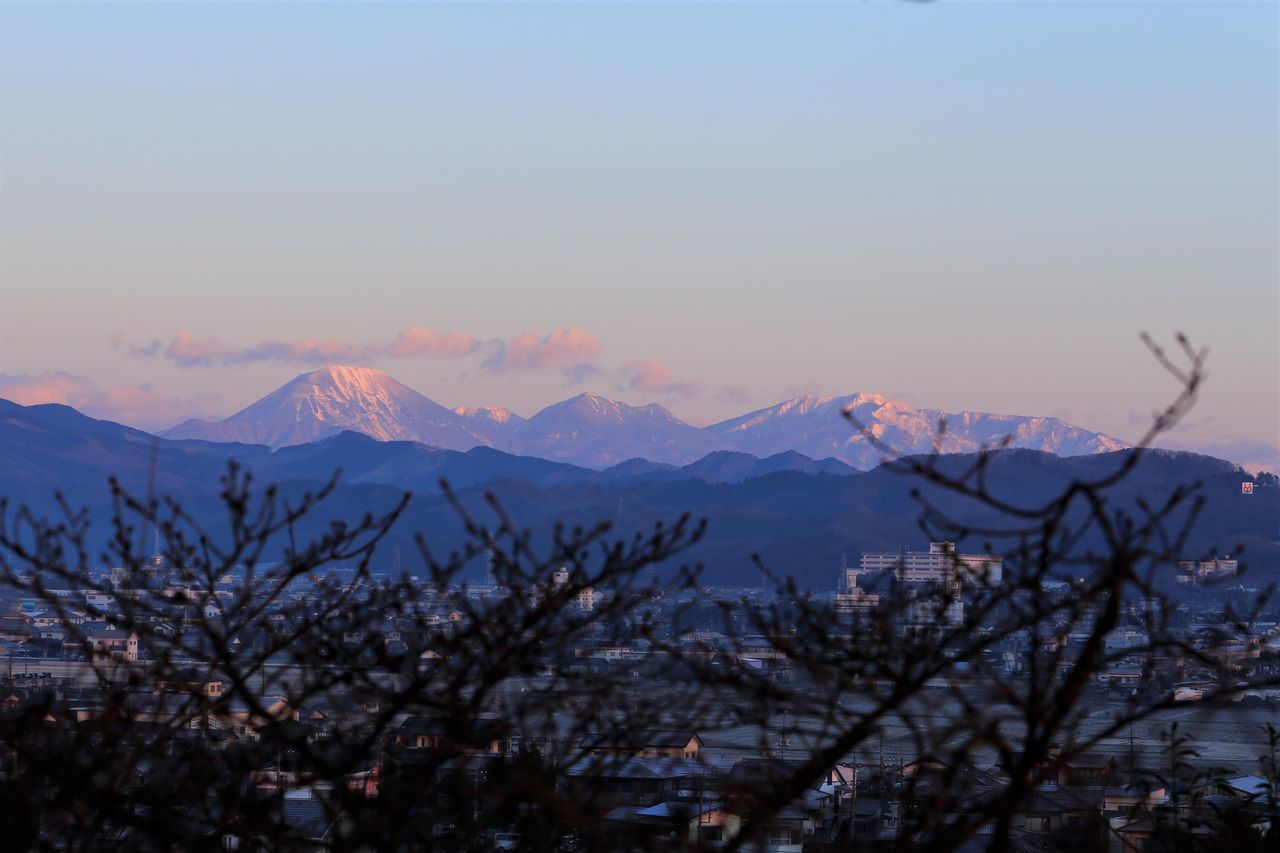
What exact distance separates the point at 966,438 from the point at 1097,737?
573 feet

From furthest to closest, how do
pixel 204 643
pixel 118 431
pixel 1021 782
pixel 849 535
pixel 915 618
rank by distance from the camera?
1. pixel 118 431
2. pixel 849 535
3. pixel 204 643
4. pixel 915 618
5. pixel 1021 782

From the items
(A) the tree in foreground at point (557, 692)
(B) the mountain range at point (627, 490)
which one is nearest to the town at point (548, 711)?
(A) the tree in foreground at point (557, 692)

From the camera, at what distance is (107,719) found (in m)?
2.71

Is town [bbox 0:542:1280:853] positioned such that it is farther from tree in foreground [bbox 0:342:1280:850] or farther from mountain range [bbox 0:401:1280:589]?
mountain range [bbox 0:401:1280:589]

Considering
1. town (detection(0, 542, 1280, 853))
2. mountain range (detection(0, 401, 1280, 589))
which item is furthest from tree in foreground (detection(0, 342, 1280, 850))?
→ mountain range (detection(0, 401, 1280, 589))

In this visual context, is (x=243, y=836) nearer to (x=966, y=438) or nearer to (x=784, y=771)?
(x=784, y=771)

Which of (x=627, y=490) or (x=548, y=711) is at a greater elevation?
(x=548, y=711)

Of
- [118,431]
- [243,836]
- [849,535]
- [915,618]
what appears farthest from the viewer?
[118,431]

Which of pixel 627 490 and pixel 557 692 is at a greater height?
pixel 557 692

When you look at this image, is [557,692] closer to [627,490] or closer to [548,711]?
[548,711]

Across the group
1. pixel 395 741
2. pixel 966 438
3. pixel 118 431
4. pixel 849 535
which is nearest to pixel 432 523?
pixel 849 535

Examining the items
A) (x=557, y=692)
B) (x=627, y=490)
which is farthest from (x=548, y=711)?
(x=627, y=490)

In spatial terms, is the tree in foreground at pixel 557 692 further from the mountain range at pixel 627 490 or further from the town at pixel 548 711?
the mountain range at pixel 627 490

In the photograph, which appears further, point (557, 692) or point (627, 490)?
point (627, 490)
